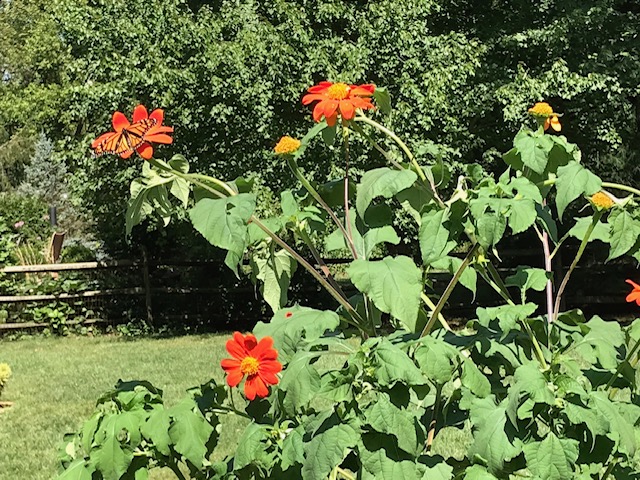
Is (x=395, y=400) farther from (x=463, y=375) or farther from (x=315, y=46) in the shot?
(x=315, y=46)

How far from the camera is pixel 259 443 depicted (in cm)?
180

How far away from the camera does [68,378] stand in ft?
25.2

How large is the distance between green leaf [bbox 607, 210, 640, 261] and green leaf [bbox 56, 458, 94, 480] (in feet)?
4.09

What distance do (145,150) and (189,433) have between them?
64 cm

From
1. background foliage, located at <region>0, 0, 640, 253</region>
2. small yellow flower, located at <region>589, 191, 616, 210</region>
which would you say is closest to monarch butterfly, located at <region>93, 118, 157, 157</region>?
small yellow flower, located at <region>589, 191, 616, 210</region>

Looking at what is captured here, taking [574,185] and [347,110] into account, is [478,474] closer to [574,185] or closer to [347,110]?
[574,185]

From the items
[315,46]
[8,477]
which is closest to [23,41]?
[315,46]

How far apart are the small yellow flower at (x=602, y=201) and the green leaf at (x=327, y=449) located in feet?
2.56

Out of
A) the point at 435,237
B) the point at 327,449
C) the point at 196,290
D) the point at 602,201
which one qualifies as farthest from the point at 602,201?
the point at 196,290

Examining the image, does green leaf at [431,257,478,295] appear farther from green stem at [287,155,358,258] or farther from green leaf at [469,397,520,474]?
green leaf at [469,397,520,474]

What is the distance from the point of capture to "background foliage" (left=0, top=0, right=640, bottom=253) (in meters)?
8.98

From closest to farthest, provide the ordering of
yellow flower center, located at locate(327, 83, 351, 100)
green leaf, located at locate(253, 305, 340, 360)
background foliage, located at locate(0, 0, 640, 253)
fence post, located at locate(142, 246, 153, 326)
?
green leaf, located at locate(253, 305, 340, 360) < yellow flower center, located at locate(327, 83, 351, 100) < background foliage, located at locate(0, 0, 640, 253) < fence post, located at locate(142, 246, 153, 326)

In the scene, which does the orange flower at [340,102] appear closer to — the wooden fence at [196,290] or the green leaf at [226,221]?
the green leaf at [226,221]

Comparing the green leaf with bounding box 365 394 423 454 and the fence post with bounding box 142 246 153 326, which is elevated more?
the green leaf with bounding box 365 394 423 454
